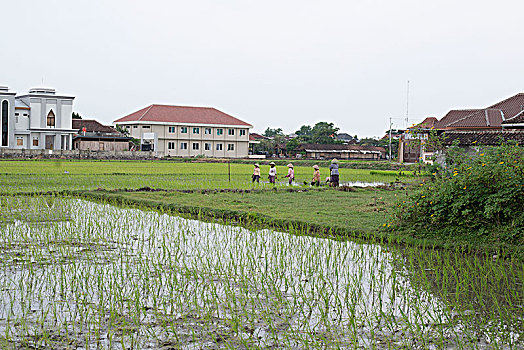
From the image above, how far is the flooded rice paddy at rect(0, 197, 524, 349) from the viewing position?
4286mm

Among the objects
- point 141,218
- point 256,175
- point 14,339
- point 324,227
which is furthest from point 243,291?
point 256,175

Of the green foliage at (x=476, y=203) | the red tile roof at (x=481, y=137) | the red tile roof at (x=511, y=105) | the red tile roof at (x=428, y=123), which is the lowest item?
the green foliage at (x=476, y=203)

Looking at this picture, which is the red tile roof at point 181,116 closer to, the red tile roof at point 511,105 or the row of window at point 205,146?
the row of window at point 205,146

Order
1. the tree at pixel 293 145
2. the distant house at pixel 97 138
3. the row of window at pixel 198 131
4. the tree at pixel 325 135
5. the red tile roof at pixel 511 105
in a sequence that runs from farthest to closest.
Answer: the tree at pixel 325 135, the tree at pixel 293 145, the row of window at pixel 198 131, the distant house at pixel 97 138, the red tile roof at pixel 511 105

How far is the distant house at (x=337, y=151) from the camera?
66000 mm

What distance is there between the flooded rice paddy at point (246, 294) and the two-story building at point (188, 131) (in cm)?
4975

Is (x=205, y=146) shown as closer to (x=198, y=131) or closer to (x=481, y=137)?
(x=198, y=131)

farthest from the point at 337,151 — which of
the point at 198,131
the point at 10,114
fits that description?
the point at 10,114

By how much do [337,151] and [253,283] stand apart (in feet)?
203

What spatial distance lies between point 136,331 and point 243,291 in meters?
1.42

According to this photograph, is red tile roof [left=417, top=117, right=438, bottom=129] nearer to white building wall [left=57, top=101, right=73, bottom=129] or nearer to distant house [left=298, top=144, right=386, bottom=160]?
distant house [left=298, top=144, right=386, bottom=160]

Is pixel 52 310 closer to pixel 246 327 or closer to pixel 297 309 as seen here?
pixel 246 327

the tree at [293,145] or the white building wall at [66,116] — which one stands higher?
the white building wall at [66,116]

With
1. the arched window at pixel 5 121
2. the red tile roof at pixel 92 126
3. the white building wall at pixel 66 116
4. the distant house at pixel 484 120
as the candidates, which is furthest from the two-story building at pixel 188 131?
the distant house at pixel 484 120
